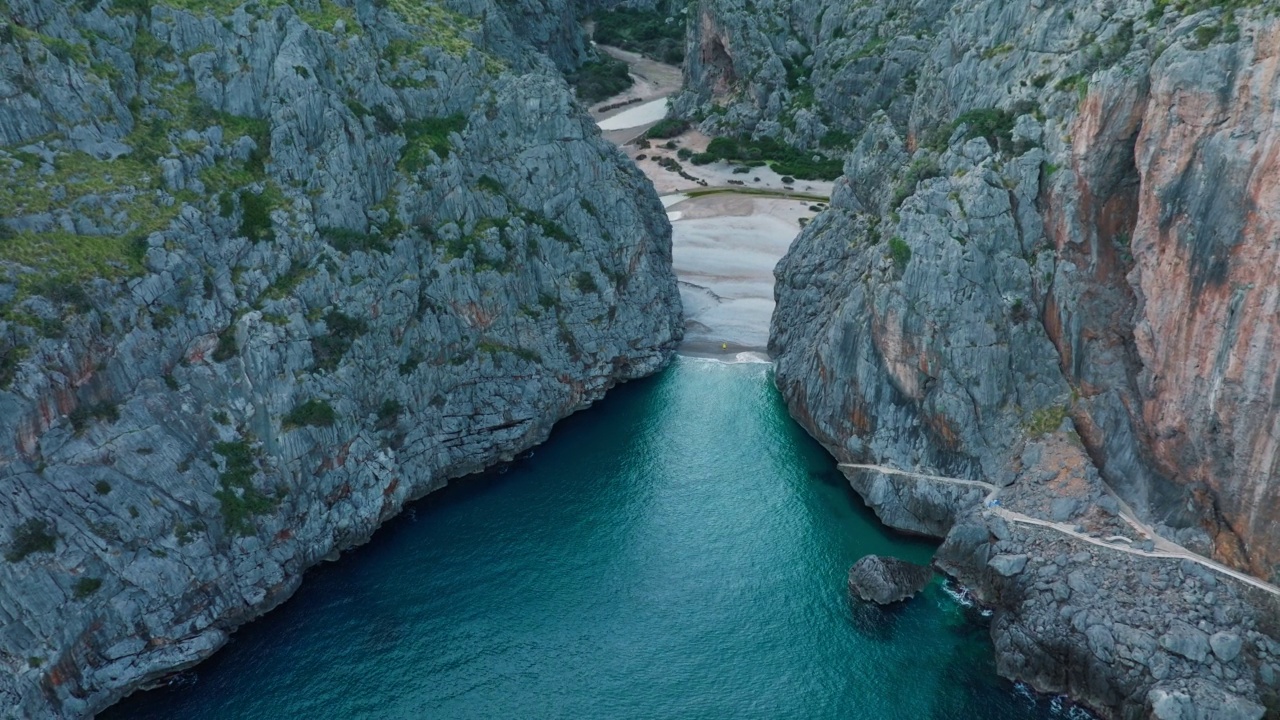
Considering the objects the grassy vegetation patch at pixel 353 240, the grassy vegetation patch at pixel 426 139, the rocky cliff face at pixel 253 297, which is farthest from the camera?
the grassy vegetation patch at pixel 426 139

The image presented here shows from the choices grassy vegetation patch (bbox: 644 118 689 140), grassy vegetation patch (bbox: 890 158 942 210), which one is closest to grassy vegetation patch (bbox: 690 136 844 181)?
grassy vegetation patch (bbox: 644 118 689 140)

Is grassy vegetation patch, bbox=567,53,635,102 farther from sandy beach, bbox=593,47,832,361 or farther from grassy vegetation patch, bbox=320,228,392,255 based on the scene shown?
grassy vegetation patch, bbox=320,228,392,255

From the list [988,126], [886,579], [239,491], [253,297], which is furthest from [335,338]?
[988,126]

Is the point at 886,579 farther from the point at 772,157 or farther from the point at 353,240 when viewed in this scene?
the point at 772,157

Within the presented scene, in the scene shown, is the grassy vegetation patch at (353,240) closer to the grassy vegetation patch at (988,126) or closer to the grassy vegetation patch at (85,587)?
the grassy vegetation patch at (85,587)

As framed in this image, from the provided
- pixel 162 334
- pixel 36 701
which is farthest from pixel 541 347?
pixel 36 701

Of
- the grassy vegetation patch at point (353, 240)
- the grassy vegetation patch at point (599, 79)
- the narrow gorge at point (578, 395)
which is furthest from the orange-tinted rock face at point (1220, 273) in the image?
the grassy vegetation patch at point (599, 79)
